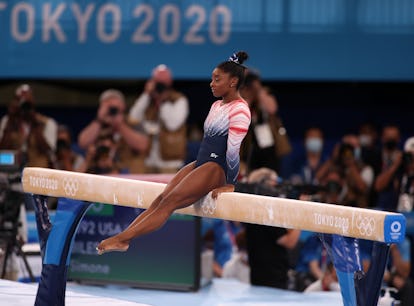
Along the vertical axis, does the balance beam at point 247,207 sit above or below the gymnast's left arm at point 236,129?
below

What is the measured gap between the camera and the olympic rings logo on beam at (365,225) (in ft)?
14.1

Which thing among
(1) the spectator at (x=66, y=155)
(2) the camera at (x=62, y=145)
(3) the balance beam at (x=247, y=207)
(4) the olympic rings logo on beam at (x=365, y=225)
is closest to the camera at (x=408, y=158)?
(1) the spectator at (x=66, y=155)

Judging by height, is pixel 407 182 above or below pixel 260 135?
below

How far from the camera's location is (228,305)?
6.65 metres

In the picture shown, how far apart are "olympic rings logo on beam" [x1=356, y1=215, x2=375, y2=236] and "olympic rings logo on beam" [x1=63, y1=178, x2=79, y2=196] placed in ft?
5.62

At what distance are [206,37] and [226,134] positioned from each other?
5306 mm

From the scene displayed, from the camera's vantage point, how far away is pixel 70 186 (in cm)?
549

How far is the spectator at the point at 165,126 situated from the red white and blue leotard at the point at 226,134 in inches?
166

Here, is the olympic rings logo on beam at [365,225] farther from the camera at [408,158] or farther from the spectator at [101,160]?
the spectator at [101,160]

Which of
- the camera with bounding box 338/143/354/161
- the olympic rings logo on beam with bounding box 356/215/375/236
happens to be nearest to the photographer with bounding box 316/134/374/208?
the camera with bounding box 338/143/354/161

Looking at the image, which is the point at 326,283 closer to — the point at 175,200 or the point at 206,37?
the point at 206,37

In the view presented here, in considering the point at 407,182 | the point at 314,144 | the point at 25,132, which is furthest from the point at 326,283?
the point at 25,132

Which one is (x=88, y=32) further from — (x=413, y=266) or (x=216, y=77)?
(x=216, y=77)

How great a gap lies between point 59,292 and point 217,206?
3.93ft
